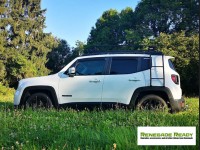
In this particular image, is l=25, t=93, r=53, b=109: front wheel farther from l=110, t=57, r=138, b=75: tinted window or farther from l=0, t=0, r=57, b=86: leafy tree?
l=0, t=0, r=57, b=86: leafy tree

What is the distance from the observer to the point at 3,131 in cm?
498

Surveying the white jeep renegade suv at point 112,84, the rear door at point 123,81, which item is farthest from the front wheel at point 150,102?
the rear door at point 123,81

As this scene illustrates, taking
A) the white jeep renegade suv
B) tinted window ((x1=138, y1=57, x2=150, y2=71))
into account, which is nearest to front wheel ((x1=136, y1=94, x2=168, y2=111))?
the white jeep renegade suv

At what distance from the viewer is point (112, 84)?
338 inches

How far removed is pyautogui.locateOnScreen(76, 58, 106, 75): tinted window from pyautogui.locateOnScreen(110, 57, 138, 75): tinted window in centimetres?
29

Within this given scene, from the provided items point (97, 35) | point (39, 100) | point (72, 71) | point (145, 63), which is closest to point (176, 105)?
point (145, 63)

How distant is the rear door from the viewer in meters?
8.40

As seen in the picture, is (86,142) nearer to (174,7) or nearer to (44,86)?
(44,86)

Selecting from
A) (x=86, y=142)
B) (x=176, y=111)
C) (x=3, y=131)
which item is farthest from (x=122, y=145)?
(x=176, y=111)

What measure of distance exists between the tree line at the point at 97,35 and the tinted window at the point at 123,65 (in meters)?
6.86

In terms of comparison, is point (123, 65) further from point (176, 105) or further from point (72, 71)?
point (176, 105)

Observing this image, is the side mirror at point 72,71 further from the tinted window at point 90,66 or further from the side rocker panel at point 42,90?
the side rocker panel at point 42,90

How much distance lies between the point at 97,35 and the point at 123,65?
8138 millimetres

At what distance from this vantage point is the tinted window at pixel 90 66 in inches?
353
